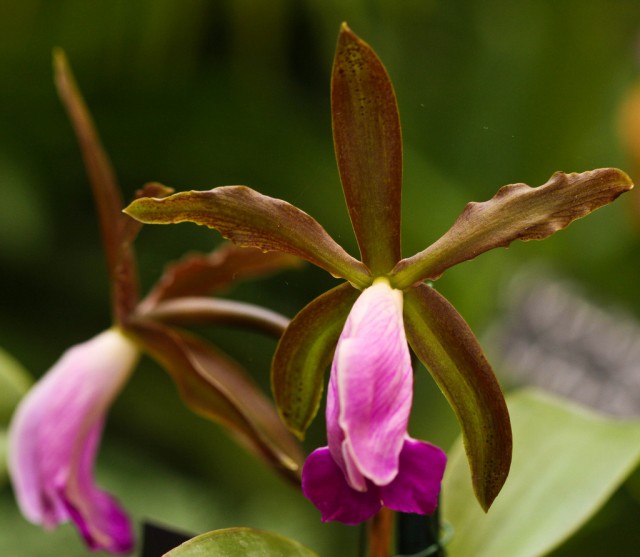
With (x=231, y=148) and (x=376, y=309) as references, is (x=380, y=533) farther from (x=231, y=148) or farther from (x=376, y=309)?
(x=231, y=148)

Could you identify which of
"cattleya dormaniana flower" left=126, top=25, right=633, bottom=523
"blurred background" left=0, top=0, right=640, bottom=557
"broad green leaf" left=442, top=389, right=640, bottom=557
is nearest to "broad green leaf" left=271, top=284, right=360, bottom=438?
"cattleya dormaniana flower" left=126, top=25, right=633, bottom=523

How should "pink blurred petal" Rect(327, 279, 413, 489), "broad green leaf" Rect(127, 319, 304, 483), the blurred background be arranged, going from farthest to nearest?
1. the blurred background
2. "broad green leaf" Rect(127, 319, 304, 483)
3. "pink blurred petal" Rect(327, 279, 413, 489)

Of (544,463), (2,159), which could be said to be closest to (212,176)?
(2,159)

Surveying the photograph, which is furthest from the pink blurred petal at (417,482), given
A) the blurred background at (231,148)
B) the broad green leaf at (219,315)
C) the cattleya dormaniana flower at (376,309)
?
the blurred background at (231,148)

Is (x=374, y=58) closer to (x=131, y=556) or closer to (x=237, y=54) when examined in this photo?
(x=131, y=556)

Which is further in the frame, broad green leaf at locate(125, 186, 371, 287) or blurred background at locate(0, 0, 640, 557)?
blurred background at locate(0, 0, 640, 557)

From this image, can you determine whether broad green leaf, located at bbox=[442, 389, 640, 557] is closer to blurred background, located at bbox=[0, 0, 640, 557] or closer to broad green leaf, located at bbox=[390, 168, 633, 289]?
broad green leaf, located at bbox=[390, 168, 633, 289]
